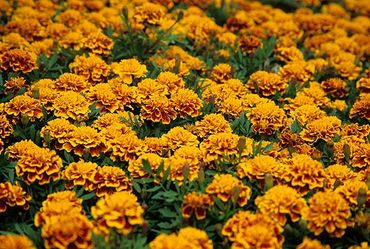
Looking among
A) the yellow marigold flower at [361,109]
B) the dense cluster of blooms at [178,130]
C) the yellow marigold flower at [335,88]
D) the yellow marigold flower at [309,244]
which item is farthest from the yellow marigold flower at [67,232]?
the yellow marigold flower at [335,88]

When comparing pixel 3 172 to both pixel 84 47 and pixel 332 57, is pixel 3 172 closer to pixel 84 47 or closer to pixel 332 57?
pixel 84 47

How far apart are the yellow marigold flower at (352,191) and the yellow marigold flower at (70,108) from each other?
1.62 m

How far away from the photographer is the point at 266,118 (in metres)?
3.88

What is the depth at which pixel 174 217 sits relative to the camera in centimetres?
309

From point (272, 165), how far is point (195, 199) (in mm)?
532

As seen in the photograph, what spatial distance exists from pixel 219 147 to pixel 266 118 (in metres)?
0.62

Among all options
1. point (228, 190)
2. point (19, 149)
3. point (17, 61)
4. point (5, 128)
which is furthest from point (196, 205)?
point (17, 61)

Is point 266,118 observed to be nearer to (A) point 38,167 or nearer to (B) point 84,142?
(B) point 84,142

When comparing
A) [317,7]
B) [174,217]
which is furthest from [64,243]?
[317,7]

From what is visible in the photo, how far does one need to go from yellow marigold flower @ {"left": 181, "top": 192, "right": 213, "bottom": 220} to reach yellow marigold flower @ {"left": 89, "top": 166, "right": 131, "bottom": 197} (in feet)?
1.31

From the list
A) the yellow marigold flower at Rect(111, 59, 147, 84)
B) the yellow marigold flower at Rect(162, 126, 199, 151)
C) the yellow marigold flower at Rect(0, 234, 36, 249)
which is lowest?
the yellow marigold flower at Rect(0, 234, 36, 249)

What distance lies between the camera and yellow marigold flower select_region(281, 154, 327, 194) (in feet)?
10.4

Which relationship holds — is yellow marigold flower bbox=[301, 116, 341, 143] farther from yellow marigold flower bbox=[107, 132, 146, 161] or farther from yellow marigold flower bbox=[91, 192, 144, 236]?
yellow marigold flower bbox=[91, 192, 144, 236]

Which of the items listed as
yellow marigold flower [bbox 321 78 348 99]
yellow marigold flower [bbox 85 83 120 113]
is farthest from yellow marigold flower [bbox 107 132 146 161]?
yellow marigold flower [bbox 321 78 348 99]
